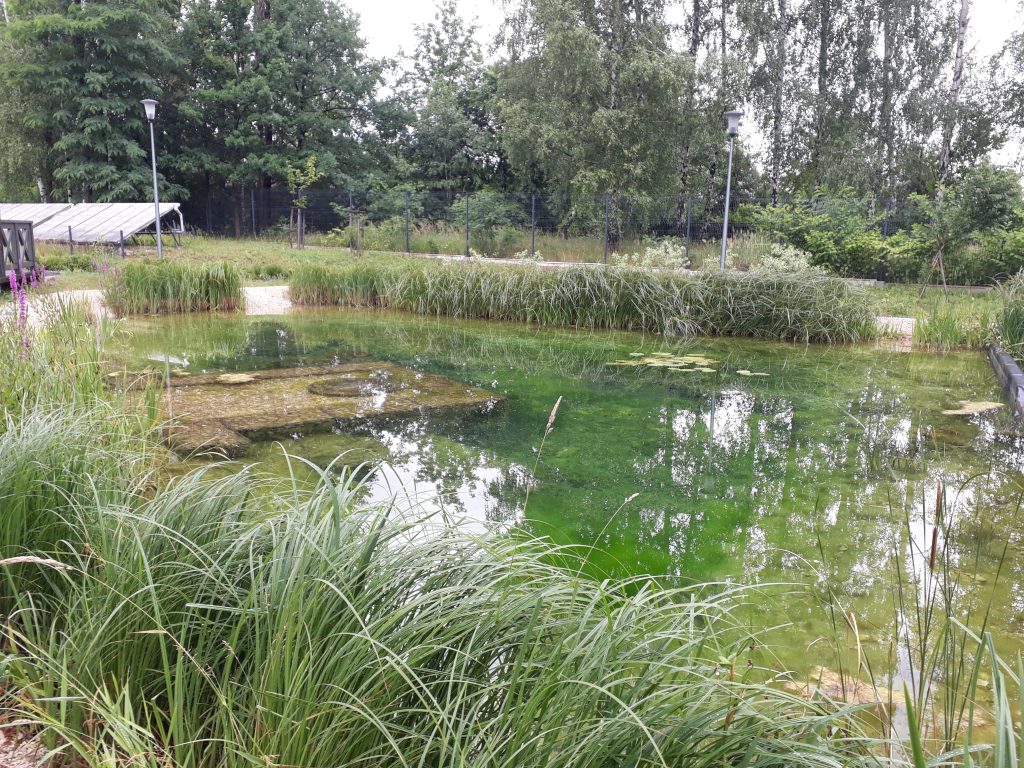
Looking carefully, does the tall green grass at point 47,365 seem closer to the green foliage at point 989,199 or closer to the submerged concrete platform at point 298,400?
the submerged concrete platform at point 298,400

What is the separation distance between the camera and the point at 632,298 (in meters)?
9.02

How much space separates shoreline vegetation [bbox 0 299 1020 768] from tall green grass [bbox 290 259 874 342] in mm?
6948

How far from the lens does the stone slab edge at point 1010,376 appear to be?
17.1 feet

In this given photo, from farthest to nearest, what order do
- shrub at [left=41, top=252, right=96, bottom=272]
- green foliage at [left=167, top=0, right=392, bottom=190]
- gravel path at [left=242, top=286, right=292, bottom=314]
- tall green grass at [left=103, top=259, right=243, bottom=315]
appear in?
1. green foliage at [left=167, top=0, right=392, bottom=190]
2. shrub at [left=41, top=252, right=96, bottom=272]
3. gravel path at [left=242, top=286, right=292, bottom=314]
4. tall green grass at [left=103, top=259, right=243, bottom=315]

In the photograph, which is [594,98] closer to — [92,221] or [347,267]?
[347,267]

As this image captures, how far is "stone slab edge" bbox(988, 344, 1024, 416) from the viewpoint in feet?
17.1

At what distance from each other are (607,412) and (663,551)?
2228 millimetres

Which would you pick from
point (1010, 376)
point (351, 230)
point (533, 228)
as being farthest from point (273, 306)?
point (351, 230)

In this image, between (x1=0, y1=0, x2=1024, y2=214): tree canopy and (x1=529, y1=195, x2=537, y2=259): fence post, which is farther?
(x1=529, y1=195, x2=537, y2=259): fence post

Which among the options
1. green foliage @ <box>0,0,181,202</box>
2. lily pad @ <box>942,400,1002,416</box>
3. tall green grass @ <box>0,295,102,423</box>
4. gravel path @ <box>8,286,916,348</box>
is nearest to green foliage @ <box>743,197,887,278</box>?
gravel path @ <box>8,286,916,348</box>

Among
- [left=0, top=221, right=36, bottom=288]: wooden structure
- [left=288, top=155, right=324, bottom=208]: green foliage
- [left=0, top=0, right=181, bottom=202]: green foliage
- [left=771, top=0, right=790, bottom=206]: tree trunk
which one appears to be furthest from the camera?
[left=288, top=155, right=324, bottom=208]: green foliage

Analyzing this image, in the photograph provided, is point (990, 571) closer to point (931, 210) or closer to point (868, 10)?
point (931, 210)

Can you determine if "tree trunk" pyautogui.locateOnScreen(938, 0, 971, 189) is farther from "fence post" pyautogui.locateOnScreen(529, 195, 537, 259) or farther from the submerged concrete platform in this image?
the submerged concrete platform

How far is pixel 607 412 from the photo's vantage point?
5281 mm
